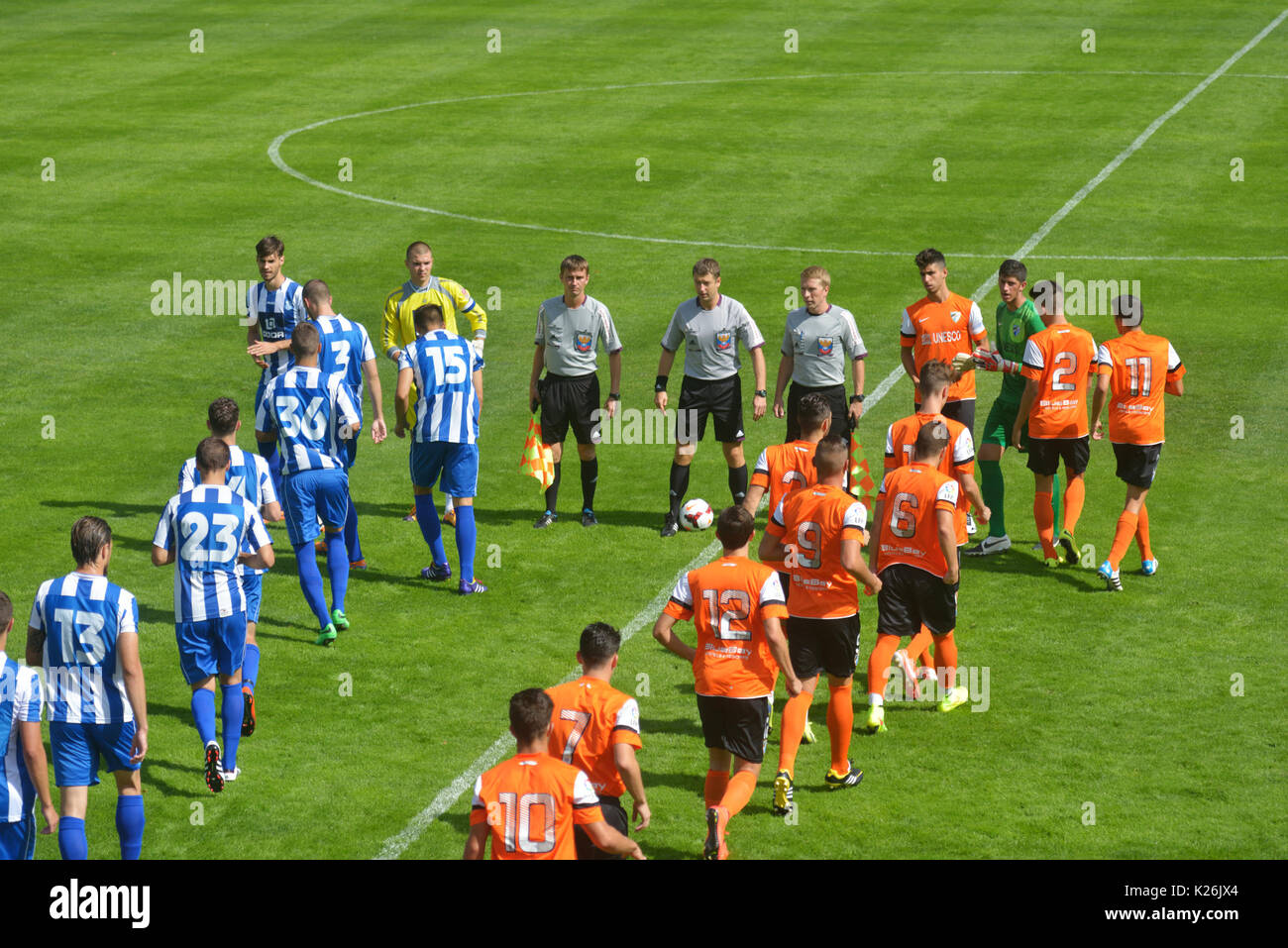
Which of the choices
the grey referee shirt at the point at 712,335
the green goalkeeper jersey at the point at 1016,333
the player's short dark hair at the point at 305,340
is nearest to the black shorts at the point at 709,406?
the grey referee shirt at the point at 712,335

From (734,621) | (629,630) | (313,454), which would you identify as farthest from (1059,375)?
(313,454)

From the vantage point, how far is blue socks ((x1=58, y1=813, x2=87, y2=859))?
8812 millimetres

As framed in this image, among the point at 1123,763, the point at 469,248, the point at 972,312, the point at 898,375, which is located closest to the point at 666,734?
the point at 1123,763

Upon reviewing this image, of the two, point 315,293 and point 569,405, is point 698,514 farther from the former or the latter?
point 315,293

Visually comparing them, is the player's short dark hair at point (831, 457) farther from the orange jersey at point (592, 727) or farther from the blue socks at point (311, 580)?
the blue socks at point (311, 580)

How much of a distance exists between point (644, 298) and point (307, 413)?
9943 mm

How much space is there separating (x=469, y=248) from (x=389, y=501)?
8.92m

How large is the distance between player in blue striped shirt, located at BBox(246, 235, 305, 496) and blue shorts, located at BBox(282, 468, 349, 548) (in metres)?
1.90

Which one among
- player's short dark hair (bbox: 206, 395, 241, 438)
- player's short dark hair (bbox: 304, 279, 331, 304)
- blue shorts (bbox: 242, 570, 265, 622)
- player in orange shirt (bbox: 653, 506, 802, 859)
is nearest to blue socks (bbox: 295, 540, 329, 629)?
blue shorts (bbox: 242, 570, 265, 622)

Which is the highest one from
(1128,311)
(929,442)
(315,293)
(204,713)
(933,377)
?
(315,293)

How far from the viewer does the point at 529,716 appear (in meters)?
7.34

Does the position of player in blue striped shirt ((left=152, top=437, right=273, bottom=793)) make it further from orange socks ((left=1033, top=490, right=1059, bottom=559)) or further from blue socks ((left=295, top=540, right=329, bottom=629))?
orange socks ((left=1033, top=490, right=1059, bottom=559))

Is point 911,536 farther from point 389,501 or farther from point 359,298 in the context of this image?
point 359,298

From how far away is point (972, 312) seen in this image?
47.3 ft
